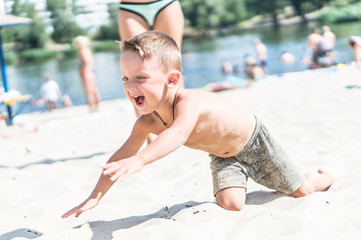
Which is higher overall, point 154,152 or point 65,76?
point 154,152

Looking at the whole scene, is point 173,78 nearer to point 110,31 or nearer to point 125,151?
point 125,151

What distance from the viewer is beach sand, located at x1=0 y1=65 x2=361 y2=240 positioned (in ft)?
6.99

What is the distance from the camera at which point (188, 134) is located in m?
2.09

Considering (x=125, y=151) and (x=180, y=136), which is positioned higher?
(x=180, y=136)

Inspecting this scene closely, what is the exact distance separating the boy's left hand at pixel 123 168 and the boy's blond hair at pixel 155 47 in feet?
1.73

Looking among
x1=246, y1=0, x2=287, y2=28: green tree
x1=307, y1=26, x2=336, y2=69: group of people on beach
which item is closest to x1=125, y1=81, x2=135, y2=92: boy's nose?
x1=307, y1=26, x2=336, y2=69: group of people on beach

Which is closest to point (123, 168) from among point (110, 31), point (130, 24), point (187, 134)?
point (187, 134)

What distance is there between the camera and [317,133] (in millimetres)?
4062

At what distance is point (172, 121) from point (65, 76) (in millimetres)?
27065

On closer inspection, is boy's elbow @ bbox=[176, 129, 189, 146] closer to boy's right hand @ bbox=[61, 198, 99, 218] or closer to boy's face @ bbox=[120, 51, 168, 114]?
boy's face @ bbox=[120, 51, 168, 114]

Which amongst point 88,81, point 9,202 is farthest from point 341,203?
point 88,81

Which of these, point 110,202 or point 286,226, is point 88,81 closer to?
point 110,202

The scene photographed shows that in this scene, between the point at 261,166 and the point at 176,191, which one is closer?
the point at 261,166

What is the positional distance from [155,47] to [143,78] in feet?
0.55
